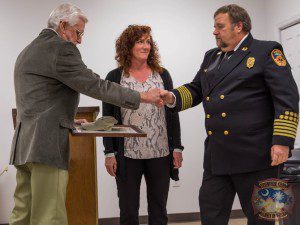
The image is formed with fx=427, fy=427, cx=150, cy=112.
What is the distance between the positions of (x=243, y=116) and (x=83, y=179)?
113 cm

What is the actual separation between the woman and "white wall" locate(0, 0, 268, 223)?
141cm

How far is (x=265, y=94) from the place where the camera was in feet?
6.36

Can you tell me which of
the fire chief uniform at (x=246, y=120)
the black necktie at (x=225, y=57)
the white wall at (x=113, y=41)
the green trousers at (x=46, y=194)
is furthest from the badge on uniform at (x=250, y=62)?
the white wall at (x=113, y=41)

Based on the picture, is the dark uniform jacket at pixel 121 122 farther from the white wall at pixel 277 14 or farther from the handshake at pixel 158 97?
the white wall at pixel 277 14

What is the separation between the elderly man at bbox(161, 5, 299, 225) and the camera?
1.85 meters

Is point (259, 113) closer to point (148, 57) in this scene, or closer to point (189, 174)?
point (148, 57)

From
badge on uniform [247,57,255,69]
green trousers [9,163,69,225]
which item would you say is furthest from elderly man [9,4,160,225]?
badge on uniform [247,57,255,69]

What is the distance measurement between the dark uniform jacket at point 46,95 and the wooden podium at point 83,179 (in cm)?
68

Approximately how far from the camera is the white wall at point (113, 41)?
399 centimetres

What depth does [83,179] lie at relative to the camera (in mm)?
2604

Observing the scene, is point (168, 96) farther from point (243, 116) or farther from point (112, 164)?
point (112, 164)

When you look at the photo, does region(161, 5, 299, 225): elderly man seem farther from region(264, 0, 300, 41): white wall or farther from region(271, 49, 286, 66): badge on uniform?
region(264, 0, 300, 41): white wall

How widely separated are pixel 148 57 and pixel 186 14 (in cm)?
159

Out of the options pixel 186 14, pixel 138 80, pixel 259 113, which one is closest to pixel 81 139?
pixel 138 80
